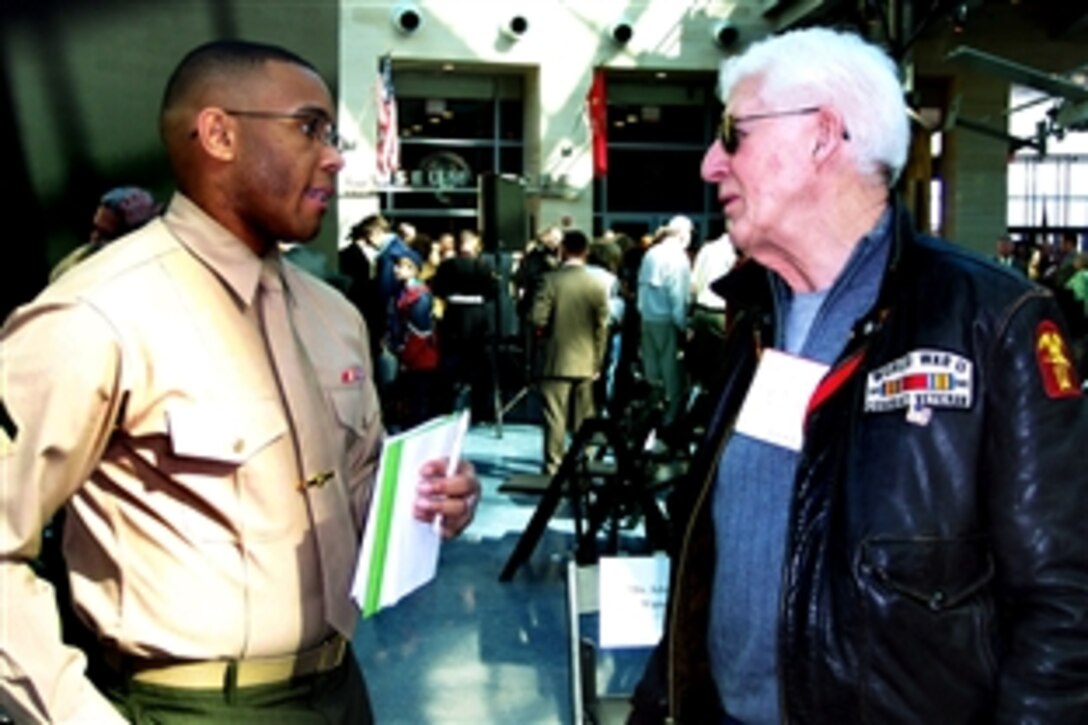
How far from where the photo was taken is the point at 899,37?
21.9ft

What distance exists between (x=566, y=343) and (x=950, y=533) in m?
7.26

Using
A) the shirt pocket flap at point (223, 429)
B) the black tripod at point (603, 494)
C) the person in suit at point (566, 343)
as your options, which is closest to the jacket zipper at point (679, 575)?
the shirt pocket flap at point (223, 429)

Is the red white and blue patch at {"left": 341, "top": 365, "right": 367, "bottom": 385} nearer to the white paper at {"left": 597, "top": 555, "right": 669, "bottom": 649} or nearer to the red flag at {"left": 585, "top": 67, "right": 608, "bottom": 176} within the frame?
the white paper at {"left": 597, "top": 555, "right": 669, "bottom": 649}

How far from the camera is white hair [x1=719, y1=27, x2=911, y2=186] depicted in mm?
1838

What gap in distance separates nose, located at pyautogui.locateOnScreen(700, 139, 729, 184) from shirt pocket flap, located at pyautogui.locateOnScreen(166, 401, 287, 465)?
0.83 meters

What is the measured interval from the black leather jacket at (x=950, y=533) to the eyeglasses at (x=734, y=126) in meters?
0.39

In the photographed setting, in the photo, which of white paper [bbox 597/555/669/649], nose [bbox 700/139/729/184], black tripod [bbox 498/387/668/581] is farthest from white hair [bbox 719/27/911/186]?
black tripod [bbox 498/387/668/581]

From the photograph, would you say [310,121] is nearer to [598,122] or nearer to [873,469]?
[873,469]

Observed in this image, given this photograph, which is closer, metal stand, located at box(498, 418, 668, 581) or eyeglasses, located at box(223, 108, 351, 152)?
eyeglasses, located at box(223, 108, 351, 152)

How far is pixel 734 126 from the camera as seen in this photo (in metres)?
1.96

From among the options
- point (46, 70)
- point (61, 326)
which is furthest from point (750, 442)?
point (46, 70)

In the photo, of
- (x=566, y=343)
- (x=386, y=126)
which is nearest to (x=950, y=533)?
(x=566, y=343)

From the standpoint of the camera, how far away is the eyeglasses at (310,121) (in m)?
1.79

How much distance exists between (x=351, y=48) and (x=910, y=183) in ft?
54.6
